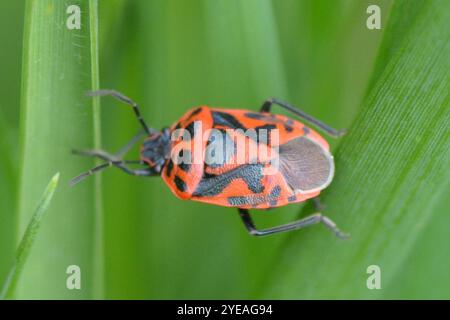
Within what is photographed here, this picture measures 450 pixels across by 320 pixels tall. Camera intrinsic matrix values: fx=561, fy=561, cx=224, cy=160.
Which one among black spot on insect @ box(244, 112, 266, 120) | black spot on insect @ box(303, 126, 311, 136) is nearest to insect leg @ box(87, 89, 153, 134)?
black spot on insect @ box(244, 112, 266, 120)

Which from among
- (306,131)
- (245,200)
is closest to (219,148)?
(245,200)

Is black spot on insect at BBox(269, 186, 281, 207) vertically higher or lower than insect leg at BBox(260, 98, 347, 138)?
lower

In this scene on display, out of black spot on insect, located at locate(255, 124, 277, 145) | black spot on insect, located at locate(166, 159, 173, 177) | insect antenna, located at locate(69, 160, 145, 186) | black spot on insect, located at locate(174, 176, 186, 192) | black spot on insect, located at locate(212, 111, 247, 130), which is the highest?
black spot on insect, located at locate(212, 111, 247, 130)

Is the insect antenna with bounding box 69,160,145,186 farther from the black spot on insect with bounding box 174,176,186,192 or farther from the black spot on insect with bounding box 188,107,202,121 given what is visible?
the black spot on insect with bounding box 188,107,202,121

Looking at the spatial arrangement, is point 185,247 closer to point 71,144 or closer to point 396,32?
point 71,144

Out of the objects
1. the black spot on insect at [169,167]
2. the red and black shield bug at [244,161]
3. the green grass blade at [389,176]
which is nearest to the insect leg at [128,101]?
the red and black shield bug at [244,161]

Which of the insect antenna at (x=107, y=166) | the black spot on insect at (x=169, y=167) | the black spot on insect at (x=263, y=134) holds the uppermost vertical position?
the black spot on insect at (x=263, y=134)

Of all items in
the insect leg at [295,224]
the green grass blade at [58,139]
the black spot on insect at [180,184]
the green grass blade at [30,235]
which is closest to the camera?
the green grass blade at [30,235]

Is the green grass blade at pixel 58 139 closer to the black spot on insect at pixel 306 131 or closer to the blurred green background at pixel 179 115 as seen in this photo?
the blurred green background at pixel 179 115

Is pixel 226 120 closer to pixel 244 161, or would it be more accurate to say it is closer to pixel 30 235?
pixel 244 161
